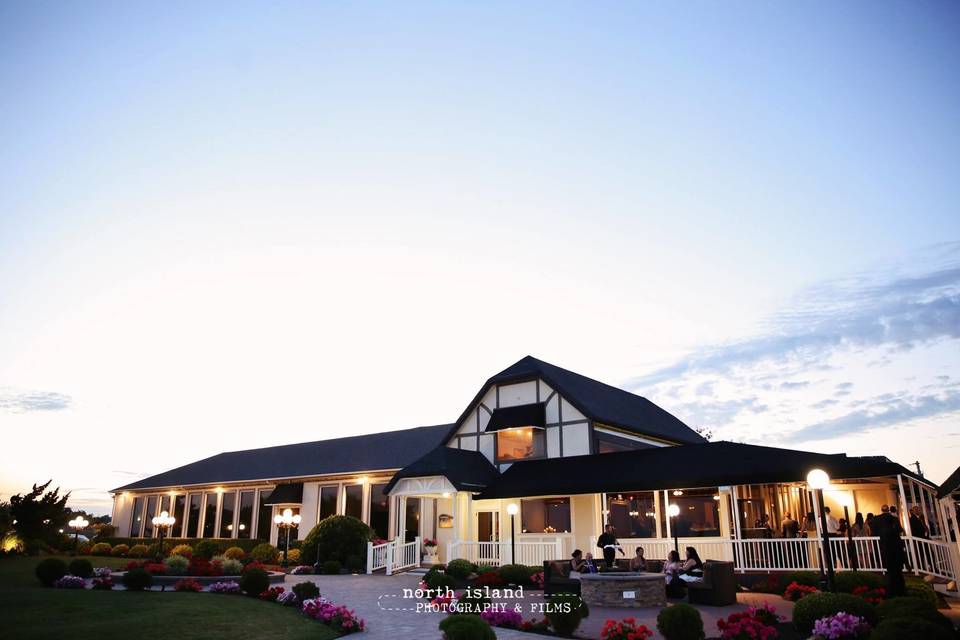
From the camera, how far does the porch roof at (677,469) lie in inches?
766

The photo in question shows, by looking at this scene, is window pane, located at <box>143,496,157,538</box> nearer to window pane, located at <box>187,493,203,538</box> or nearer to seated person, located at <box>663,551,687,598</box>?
window pane, located at <box>187,493,203,538</box>

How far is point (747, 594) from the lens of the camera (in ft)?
60.9

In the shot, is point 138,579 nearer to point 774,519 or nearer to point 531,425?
point 531,425

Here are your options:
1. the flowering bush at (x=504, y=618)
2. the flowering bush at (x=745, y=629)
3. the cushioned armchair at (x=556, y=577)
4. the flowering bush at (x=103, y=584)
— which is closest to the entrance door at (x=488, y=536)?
Result: the cushioned armchair at (x=556, y=577)

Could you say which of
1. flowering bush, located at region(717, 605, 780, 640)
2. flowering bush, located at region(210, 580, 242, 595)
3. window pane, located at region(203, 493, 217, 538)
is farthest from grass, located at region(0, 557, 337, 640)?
window pane, located at region(203, 493, 217, 538)

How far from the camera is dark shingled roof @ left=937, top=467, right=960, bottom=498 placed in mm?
19689

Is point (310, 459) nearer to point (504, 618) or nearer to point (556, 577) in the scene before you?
point (556, 577)

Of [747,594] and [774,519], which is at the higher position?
[774,519]

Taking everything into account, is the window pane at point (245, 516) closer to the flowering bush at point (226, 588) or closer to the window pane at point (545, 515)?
the window pane at point (545, 515)

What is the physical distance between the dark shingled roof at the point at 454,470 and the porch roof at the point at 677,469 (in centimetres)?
69

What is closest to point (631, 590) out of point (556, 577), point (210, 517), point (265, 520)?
point (556, 577)

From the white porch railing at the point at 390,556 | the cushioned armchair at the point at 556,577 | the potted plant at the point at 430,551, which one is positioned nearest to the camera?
the cushioned armchair at the point at 556,577

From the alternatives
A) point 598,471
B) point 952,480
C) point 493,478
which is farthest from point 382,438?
point 952,480

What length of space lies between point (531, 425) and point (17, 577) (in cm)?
1808
